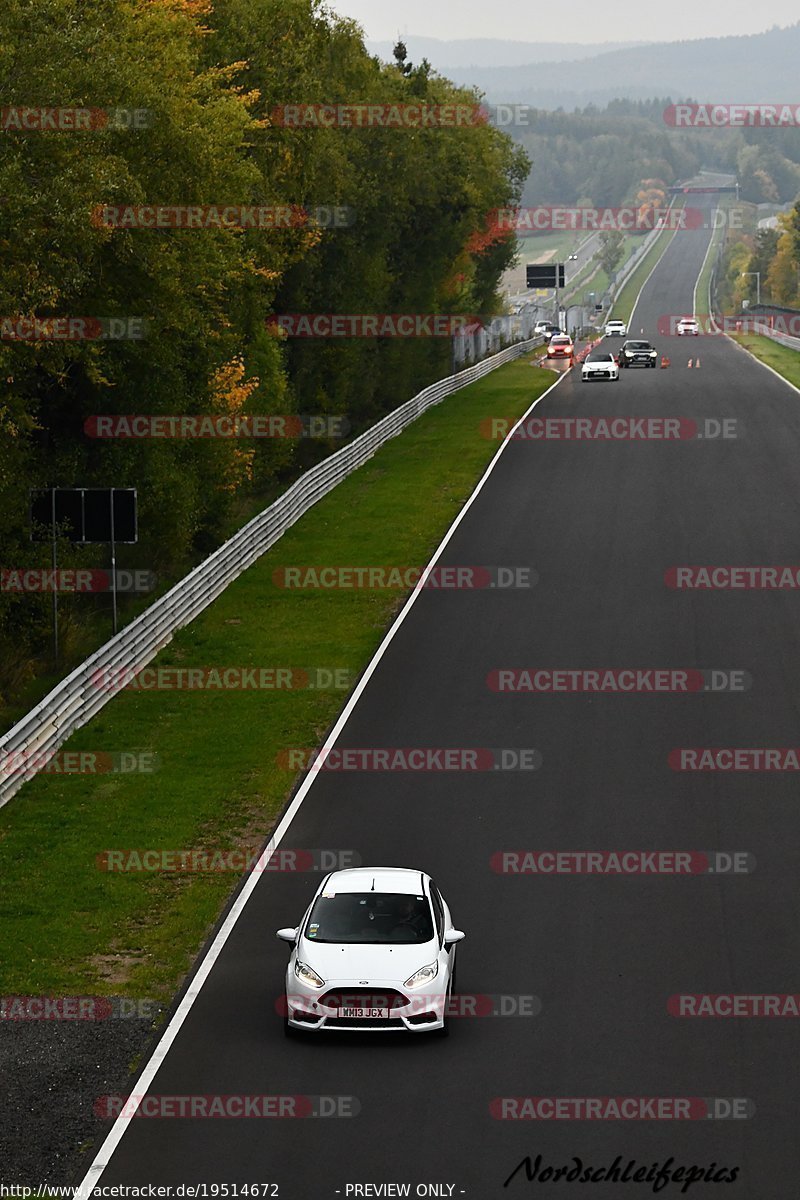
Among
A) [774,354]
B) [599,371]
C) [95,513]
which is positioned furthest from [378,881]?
[774,354]

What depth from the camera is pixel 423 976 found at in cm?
1560

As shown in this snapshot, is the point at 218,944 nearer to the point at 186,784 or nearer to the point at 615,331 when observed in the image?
the point at 186,784

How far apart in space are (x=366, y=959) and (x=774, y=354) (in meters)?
79.4

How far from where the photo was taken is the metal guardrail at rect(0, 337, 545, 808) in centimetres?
2550

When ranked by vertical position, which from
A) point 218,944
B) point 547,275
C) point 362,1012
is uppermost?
point 547,275

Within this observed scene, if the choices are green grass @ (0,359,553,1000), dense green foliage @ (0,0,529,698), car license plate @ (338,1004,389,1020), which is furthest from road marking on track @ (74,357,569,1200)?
dense green foliage @ (0,0,529,698)

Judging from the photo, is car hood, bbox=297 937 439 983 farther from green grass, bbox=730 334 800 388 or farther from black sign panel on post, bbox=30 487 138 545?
green grass, bbox=730 334 800 388

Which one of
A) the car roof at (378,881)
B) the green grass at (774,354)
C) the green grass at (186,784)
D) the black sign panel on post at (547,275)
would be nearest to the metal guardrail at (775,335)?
the green grass at (774,354)

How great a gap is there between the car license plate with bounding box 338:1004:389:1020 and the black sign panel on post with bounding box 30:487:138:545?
52.5 feet

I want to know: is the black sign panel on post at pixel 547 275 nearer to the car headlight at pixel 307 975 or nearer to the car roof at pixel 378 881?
the car roof at pixel 378 881

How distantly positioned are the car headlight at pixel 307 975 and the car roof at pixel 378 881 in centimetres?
117

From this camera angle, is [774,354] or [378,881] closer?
[378,881]

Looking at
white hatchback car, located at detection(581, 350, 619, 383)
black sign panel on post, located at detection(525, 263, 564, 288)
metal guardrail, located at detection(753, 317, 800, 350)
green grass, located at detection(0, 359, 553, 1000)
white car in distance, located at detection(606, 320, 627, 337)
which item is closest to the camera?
green grass, located at detection(0, 359, 553, 1000)

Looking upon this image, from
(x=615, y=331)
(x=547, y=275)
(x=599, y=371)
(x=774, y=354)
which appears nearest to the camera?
(x=599, y=371)
